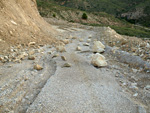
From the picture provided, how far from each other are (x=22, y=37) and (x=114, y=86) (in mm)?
5382

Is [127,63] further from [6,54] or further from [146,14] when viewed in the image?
[146,14]

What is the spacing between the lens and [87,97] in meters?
3.06

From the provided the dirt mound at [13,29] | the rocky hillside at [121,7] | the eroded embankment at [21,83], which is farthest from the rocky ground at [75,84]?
the rocky hillside at [121,7]

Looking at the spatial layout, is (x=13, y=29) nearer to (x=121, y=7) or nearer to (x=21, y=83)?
(x=21, y=83)

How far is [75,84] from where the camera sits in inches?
141

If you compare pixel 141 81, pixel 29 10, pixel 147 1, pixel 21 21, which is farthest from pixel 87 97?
pixel 147 1

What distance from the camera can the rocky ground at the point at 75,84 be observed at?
277 centimetres

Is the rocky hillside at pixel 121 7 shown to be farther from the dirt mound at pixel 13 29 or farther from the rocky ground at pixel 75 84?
the rocky ground at pixel 75 84

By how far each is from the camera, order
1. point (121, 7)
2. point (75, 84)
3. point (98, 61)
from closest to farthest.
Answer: point (75, 84)
point (98, 61)
point (121, 7)

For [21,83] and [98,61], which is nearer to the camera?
[21,83]

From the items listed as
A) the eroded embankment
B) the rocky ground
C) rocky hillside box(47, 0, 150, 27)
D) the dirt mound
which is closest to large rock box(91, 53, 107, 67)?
the rocky ground

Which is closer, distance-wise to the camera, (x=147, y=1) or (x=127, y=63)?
(x=127, y=63)

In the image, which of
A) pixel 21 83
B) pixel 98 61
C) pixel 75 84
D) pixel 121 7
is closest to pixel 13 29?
pixel 21 83

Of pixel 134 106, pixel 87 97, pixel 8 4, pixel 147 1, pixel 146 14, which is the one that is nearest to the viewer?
pixel 134 106
